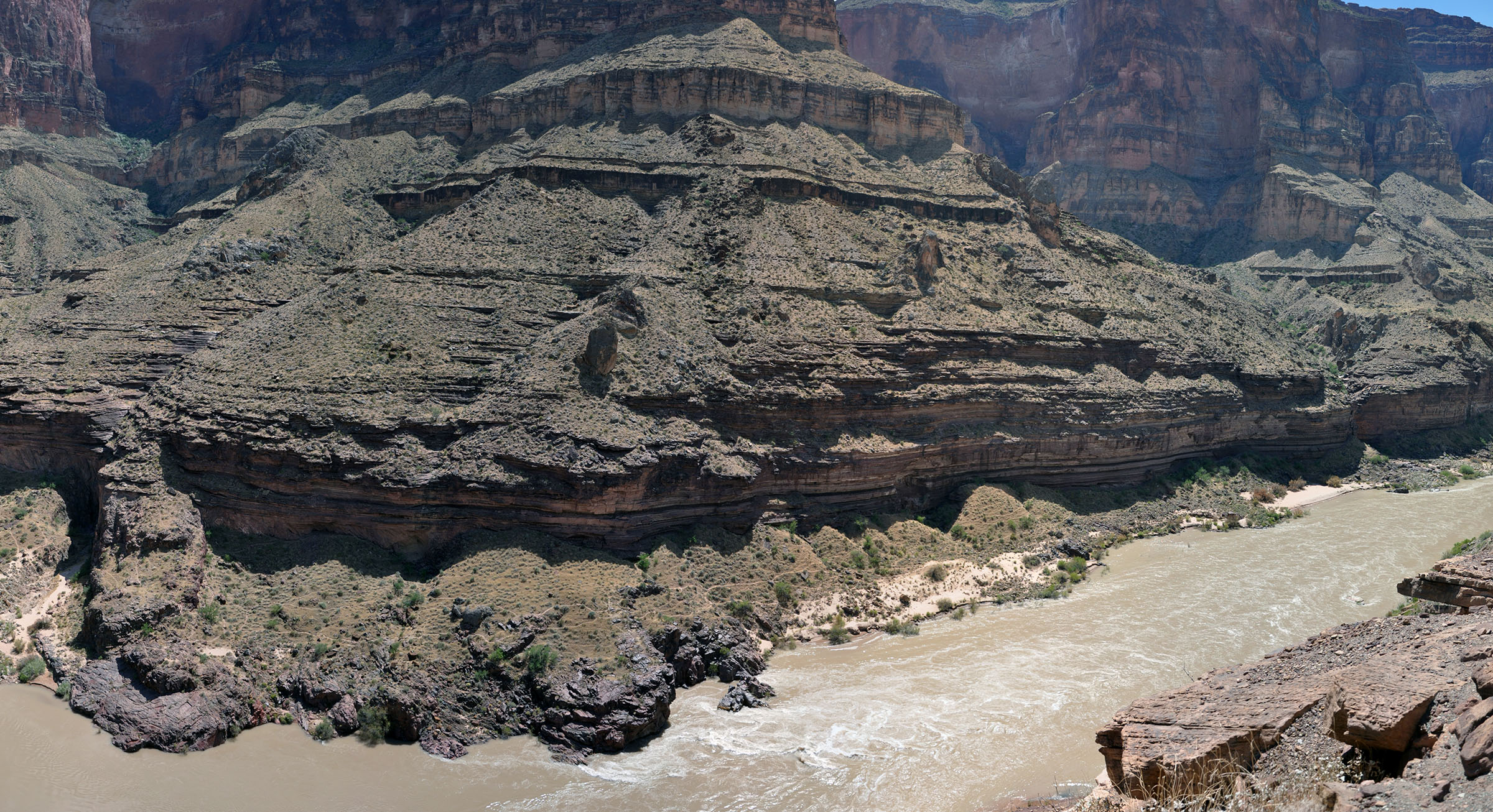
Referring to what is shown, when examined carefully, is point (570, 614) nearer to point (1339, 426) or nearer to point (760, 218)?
point (760, 218)

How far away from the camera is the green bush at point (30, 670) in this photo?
109 feet

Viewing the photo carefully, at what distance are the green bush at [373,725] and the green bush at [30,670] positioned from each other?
38.4 ft

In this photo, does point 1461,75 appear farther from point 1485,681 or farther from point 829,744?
point 1485,681

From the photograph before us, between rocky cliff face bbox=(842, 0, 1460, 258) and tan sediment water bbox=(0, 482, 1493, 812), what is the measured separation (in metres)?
69.8

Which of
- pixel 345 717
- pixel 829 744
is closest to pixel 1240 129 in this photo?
pixel 829 744

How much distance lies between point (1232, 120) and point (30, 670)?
4291 inches

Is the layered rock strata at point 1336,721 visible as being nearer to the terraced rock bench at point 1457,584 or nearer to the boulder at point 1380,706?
the boulder at point 1380,706

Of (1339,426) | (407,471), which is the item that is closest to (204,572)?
(407,471)

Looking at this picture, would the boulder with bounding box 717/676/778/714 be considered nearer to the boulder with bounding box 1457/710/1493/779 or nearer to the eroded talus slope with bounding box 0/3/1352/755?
the eroded talus slope with bounding box 0/3/1352/755

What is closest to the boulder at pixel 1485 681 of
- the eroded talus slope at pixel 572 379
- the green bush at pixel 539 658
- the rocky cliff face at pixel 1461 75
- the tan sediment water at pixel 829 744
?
the tan sediment water at pixel 829 744

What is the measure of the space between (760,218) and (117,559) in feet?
106

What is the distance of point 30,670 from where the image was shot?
3331 cm

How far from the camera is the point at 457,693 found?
1225 inches

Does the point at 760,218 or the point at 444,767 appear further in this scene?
the point at 760,218
